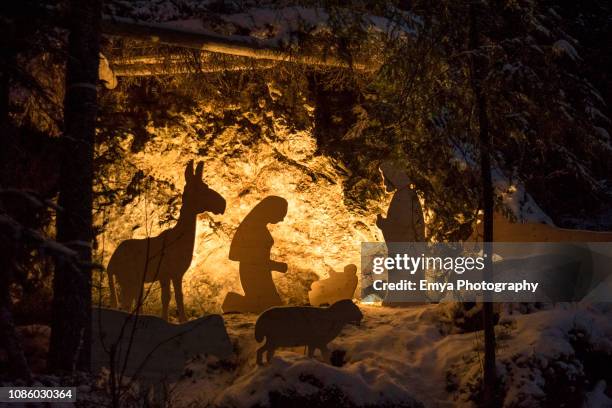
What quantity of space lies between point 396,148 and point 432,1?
69.2 inches

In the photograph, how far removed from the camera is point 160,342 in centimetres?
708

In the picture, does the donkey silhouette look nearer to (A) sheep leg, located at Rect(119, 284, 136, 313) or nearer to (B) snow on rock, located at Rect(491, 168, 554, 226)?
(A) sheep leg, located at Rect(119, 284, 136, 313)

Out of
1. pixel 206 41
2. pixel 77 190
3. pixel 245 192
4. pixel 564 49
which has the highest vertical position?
pixel 206 41

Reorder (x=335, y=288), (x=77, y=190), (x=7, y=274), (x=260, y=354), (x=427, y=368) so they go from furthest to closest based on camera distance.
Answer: (x=335, y=288) < (x=427, y=368) < (x=260, y=354) < (x=77, y=190) < (x=7, y=274)

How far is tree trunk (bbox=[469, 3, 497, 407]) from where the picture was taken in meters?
6.96

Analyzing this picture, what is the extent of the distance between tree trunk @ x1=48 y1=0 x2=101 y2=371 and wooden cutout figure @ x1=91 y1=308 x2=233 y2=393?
39cm

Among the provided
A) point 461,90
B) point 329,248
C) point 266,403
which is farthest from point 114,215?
point 461,90

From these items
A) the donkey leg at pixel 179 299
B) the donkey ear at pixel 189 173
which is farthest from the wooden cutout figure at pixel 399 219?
the donkey leg at pixel 179 299

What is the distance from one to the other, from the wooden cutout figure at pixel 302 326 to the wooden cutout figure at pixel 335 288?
184 cm

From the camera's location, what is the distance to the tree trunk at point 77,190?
6586mm

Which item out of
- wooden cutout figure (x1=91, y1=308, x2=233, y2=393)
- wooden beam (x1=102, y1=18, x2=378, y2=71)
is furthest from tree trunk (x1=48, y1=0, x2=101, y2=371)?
wooden beam (x1=102, y1=18, x2=378, y2=71)

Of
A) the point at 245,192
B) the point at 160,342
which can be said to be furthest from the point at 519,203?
the point at 160,342

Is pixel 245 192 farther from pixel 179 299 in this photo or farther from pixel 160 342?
pixel 160 342

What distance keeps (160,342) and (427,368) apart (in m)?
3.05
